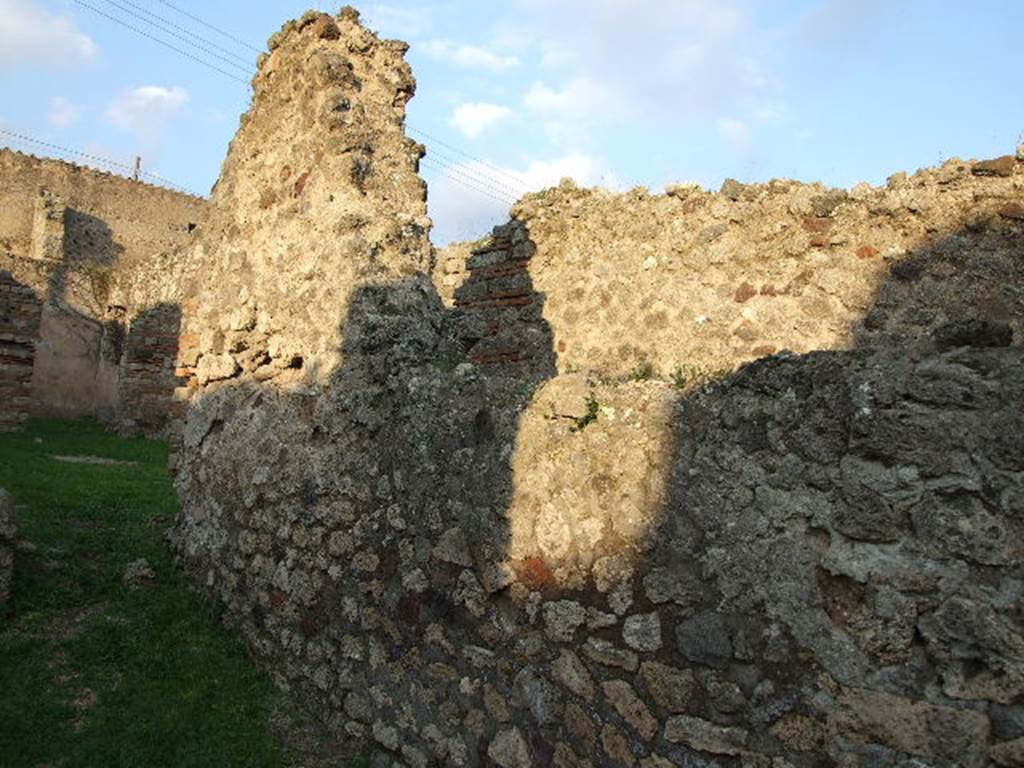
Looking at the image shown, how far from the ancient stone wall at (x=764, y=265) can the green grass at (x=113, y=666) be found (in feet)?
10.2

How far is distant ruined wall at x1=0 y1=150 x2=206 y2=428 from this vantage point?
16.2 m

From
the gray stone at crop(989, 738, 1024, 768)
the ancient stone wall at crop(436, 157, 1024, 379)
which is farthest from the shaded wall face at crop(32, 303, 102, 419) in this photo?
the gray stone at crop(989, 738, 1024, 768)

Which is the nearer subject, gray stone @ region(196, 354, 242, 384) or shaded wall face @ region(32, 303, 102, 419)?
gray stone @ region(196, 354, 242, 384)

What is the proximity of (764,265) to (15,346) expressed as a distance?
1034 centimetres

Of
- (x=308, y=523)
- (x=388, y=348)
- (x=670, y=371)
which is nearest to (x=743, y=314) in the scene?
(x=670, y=371)

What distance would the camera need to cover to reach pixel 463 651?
10.5 feet

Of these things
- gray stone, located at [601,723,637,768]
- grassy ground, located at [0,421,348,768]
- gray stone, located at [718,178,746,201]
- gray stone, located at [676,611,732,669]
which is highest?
gray stone, located at [718,178,746,201]

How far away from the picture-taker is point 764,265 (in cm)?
640

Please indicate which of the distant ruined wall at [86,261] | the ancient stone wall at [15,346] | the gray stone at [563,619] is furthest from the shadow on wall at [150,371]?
the gray stone at [563,619]

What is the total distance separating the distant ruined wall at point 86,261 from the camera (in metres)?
16.2

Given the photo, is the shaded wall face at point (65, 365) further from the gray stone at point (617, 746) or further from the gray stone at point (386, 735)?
→ the gray stone at point (617, 746)

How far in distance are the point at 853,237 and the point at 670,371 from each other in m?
1.65

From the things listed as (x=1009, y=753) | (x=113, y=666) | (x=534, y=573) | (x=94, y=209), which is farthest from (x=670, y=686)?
(x=94, y=209)

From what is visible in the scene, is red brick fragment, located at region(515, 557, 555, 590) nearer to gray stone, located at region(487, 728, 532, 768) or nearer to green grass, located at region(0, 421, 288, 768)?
gray stone, located at region(487, 728, 532, 768)
